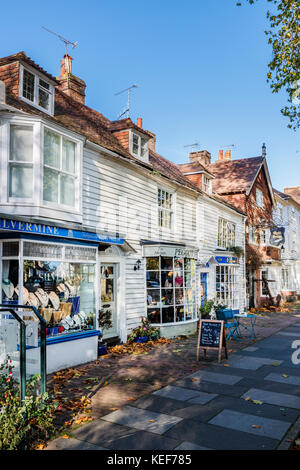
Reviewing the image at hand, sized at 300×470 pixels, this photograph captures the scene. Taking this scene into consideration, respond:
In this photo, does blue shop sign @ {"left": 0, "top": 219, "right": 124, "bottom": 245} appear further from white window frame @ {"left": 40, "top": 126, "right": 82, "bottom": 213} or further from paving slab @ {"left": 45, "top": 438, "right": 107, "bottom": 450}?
paving slab @ {"left": 45, "top": 438, "right": 107, "bottom": 450}

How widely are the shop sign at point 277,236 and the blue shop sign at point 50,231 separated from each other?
53.9ft

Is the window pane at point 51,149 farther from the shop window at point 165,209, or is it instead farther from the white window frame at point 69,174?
the shop window at point 165,209

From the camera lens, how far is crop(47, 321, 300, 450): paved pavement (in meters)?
5.09

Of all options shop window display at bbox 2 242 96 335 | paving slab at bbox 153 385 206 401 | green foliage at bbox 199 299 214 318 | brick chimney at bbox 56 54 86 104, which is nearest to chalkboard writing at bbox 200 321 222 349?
paving slab at bbox 153 385 206 401

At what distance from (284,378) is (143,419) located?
4023 millimetres

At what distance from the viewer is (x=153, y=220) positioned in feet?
46.5

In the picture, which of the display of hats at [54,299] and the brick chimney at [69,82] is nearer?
the display of hats at [54,299]

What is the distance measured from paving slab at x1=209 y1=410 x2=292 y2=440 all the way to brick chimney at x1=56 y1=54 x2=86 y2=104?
13824 mm

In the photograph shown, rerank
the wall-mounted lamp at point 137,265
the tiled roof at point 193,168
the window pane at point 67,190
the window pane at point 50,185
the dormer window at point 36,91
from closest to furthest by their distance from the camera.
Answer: the window pane at point 50,185, the window pane at point 67,190, the dormer window at point 36,91, the wall-mounted lamp at point 137,265, the tiled roof at point 193,168

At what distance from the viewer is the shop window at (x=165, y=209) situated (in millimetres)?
14822

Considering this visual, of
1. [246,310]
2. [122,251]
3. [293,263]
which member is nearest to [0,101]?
[122,251]

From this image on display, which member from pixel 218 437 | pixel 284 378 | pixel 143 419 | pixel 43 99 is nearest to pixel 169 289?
pixel 284 378

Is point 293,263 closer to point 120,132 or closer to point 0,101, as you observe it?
point 120,132

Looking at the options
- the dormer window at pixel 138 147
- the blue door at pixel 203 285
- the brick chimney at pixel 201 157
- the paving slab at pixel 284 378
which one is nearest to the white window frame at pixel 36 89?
the dormer window at pixel 138 147
